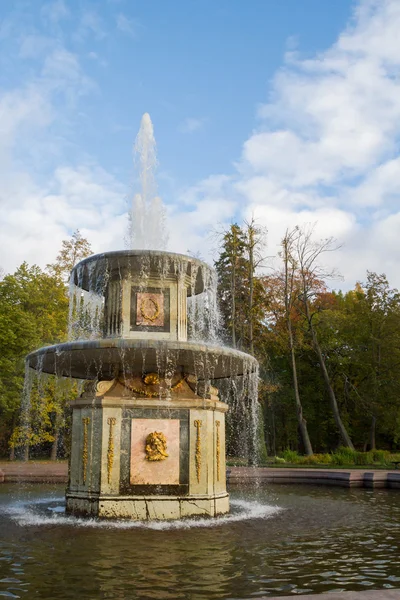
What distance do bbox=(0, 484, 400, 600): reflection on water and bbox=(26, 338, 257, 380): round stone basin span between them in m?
2.92

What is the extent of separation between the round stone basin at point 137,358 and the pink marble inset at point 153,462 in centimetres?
109

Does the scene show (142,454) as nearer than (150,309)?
Yes

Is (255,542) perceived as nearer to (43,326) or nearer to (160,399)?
(160,399)

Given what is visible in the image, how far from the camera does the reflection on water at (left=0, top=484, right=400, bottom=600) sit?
604cm

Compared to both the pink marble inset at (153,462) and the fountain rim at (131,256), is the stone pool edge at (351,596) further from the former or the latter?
the fountain rim at (131,256)

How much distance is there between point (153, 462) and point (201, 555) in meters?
3.59

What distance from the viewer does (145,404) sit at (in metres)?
11.3

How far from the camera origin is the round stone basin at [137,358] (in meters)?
10.2

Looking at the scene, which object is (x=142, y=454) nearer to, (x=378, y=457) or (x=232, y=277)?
(x=378, y=457)

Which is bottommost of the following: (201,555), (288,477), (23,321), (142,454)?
(201,555)

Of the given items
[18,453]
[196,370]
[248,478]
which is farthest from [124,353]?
[18,453]

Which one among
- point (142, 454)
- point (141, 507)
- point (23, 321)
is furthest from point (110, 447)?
point (23, 321)

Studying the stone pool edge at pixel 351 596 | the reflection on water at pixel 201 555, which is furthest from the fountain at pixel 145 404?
the stone pool edge at pixel 351 596

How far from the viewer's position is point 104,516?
10.7 metres
